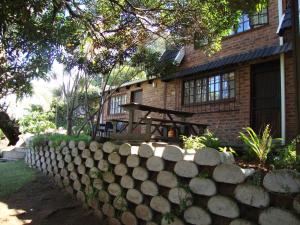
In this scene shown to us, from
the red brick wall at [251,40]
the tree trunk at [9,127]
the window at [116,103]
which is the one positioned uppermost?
the red brick wall at [251,40]

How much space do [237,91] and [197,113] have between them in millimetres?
1753

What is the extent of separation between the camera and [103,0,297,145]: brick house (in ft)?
29.0

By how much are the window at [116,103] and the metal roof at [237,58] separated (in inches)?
206

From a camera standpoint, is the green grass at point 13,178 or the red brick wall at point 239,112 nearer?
the green grass at point 13,178

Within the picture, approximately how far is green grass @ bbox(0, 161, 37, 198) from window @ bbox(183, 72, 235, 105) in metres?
6.03

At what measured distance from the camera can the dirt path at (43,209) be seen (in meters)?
5.07

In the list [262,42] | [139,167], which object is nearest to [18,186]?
[139,167]

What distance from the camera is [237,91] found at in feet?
33.5

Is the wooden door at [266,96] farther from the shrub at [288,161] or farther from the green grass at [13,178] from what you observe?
the green grass at [13,178]

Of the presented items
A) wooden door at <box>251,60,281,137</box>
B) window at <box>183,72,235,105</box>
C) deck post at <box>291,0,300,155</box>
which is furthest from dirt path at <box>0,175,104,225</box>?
window at <box>183,72,235,105</box>

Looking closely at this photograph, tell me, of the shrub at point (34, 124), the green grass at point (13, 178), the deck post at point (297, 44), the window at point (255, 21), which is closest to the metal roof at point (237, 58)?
the window at point (255, 21)

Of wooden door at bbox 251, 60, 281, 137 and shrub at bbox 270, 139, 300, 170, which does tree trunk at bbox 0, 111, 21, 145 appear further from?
wooden door at bbox 251, 60, 281, 137

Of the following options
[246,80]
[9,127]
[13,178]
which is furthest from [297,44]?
[13,178]

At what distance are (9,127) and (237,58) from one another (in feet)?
25.9
